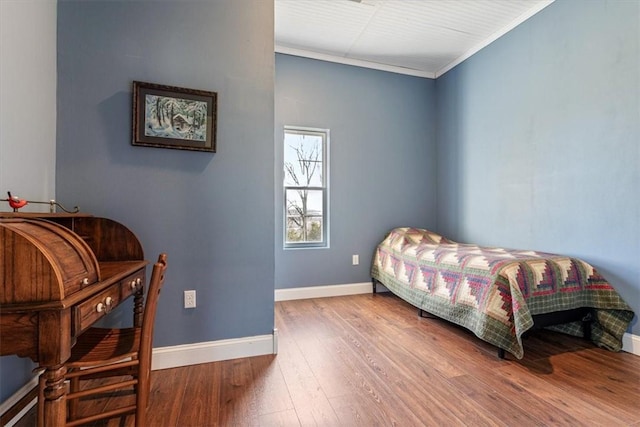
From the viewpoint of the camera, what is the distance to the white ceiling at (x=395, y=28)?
2732 millimetres

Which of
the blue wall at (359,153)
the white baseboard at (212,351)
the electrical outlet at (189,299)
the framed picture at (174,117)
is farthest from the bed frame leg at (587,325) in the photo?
the framed picture at (174,117)

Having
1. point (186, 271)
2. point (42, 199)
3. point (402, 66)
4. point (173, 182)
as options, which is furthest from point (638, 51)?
point (42, 199)

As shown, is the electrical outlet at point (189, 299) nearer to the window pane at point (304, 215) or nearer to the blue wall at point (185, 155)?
the blue wall at point (185, 155)

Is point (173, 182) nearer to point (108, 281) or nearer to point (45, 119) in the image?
point (45, 119)

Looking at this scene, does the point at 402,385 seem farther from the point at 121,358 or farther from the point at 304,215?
the point at 304,215

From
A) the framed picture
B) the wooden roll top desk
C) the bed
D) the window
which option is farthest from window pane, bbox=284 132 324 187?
the wooden roll top desk

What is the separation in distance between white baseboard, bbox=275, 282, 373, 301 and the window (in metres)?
0.51

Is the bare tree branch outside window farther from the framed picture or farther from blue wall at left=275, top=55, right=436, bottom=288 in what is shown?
the framed picture

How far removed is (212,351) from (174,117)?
1.55 metres

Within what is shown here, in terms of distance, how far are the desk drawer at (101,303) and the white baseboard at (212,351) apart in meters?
0.60

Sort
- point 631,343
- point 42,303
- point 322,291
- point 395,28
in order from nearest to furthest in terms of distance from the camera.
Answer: point 42,303 → point 631,343 → point 395,28 → point 322,291

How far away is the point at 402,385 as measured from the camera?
1710 millimetres

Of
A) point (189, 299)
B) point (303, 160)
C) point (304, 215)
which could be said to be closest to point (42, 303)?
point (189, 299)

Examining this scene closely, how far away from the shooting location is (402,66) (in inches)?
151
